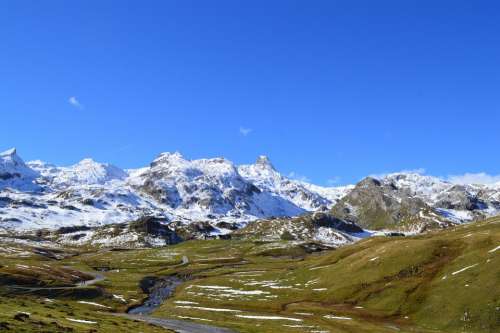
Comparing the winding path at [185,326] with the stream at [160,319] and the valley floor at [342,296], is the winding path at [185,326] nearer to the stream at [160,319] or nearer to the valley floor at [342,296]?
the stream at [160,319]

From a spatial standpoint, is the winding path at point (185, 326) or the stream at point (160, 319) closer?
the winding path at point (185, 326)

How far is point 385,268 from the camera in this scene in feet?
483

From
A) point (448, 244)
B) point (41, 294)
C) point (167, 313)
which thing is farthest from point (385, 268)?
point (41, 294)

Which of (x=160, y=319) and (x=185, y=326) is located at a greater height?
(x=160, y=319)

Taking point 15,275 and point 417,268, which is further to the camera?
point 15,275

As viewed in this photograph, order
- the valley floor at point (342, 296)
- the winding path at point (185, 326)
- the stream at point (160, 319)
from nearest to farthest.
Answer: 1. the winding path at point (185, 326)
2. the stream at point (160, 319)
3. the valley floor at point (342, 296)

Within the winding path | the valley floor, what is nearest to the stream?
the winding path

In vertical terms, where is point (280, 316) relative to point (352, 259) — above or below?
below

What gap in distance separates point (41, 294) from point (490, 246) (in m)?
123

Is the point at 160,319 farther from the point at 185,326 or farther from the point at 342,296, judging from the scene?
the point at 342,296

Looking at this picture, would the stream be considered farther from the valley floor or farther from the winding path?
the valley floor

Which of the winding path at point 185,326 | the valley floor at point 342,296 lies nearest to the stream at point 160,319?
the winding path at point 185,326

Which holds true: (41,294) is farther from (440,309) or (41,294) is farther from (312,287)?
(440,309)

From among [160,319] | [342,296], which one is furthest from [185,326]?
[342,296]
